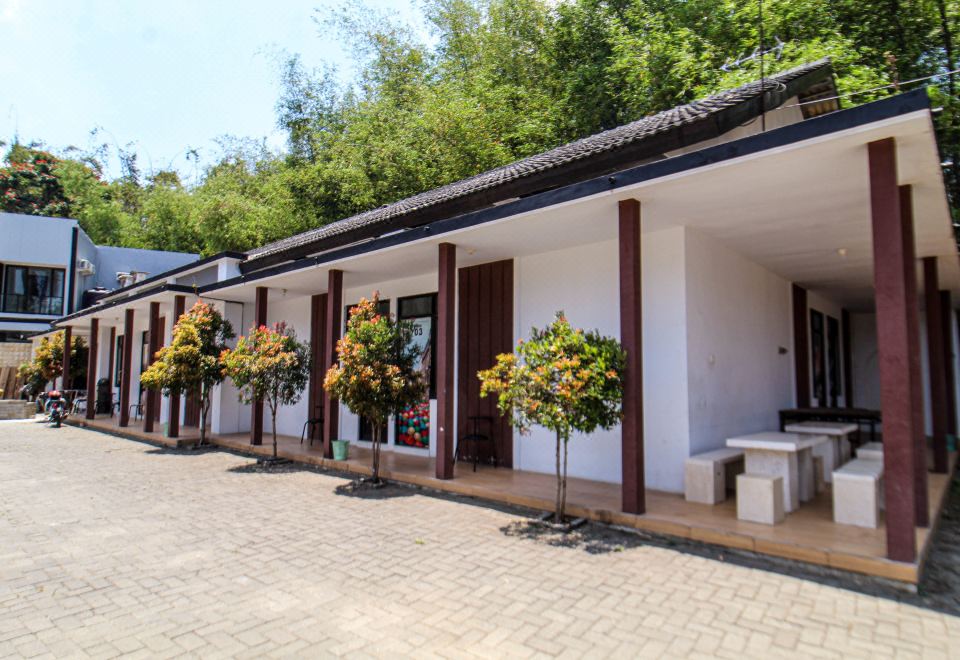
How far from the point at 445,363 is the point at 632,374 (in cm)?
254

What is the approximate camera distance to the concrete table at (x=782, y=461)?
17.0 ft

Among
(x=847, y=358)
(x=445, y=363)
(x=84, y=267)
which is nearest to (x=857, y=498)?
(x=445, y=363)

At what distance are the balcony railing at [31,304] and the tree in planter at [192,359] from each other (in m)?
19.0

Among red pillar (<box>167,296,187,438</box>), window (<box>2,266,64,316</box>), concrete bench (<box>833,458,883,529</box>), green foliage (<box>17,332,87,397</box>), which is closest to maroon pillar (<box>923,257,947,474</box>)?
concrete bench (<box>833,458,883,529</box>)

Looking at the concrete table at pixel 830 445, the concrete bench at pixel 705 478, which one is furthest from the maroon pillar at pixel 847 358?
the concrete bench at pixel 705 478

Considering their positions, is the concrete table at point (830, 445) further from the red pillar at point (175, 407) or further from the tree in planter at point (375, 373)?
the red pillar at point (175, 407)

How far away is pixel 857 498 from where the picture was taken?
466 centimetres

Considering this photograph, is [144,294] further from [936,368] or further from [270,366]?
[936,368]

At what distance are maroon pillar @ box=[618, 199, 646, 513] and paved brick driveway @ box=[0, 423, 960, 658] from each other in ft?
2.02

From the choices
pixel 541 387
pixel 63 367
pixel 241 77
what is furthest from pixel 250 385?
pixel 63 367

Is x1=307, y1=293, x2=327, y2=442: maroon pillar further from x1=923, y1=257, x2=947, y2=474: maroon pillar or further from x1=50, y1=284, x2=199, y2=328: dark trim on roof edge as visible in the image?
x1=923, y1=257, x2=947, y2=474: maroon pillar

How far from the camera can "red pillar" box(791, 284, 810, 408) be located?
9547 millimetres

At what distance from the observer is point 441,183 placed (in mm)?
18625

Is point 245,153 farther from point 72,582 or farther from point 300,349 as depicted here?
point 72,582
